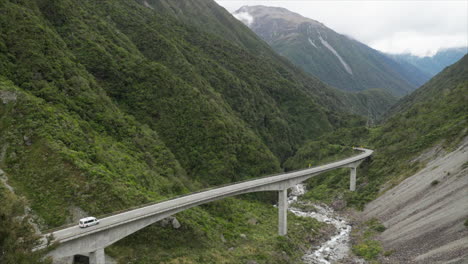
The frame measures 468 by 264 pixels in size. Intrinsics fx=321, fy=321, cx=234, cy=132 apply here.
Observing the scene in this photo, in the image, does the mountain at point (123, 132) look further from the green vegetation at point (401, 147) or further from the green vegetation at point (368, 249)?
the green vegetation at point (401, 147)

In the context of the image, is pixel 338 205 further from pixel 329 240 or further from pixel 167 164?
pixel 167 164

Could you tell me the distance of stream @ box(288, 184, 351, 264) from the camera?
4219 centimetres

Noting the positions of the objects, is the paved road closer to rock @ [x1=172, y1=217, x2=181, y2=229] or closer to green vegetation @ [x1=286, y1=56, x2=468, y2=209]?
rock @ [x1=172, y1=217, x2=181, y2=229]

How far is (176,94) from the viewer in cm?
7412

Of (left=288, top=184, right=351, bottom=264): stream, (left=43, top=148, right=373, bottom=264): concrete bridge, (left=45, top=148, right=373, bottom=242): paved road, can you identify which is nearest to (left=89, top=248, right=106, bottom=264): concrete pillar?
(left=43, top=148, right=373, bottom=264): concrete bridge

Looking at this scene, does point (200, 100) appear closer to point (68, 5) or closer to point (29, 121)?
point (68, 5)

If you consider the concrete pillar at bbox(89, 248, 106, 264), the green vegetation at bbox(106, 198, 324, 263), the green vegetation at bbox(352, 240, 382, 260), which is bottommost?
the green vegetation at bbox(352, 240, 382, 260)

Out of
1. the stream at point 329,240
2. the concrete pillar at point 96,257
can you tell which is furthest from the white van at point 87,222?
the stream at point 329,240

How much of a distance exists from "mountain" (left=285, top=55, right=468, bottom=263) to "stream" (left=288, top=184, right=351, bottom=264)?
90.4 inches

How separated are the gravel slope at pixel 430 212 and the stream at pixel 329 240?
5141mm

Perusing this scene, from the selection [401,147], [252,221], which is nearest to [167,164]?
[252,221]

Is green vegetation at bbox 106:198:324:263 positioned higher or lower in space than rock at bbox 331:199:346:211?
higher

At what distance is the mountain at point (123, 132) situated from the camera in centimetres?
3375

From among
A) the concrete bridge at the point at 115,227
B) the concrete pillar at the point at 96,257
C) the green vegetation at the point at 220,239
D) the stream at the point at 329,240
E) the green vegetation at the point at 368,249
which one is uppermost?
the concrete bridge at the point at 115,227
